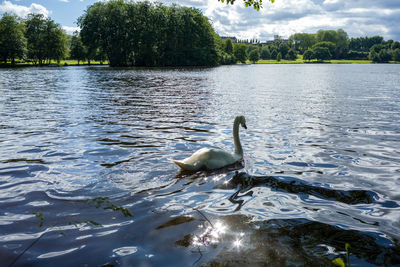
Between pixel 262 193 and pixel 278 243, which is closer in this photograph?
pixel 278 243

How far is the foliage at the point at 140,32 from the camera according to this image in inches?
3548

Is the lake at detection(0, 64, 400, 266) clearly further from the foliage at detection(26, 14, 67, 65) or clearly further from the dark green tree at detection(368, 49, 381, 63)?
the dark green tree at detection(368, 49, 381, 63)

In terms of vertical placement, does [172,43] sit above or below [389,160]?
above

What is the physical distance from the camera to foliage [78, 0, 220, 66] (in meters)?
90.1

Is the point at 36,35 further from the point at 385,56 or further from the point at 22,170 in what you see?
the point at 385,56

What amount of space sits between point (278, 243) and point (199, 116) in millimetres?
10774

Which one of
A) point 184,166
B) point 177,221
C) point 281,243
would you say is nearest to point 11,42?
Answer: point 184,166

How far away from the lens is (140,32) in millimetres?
A: 91188

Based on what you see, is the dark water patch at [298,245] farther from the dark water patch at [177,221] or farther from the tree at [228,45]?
the tree at [228,45]

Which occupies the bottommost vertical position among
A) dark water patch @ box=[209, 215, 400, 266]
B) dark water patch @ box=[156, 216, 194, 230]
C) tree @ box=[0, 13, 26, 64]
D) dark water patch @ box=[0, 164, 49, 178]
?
dark water patch @ box=[209, 215, 400, 266]

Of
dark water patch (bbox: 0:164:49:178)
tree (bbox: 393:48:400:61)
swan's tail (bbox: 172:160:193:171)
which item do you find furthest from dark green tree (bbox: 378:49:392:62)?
dark water patch (bbox: 0:164:49:178)

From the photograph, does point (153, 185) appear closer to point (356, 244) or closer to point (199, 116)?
point (356, 244)

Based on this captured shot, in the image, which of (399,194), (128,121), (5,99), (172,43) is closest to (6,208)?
(399,194)

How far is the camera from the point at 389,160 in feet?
25.6
